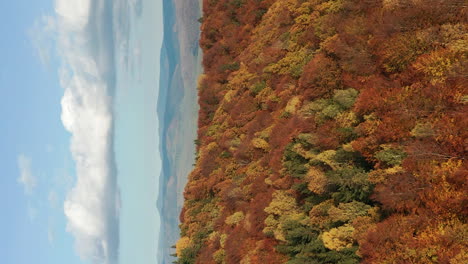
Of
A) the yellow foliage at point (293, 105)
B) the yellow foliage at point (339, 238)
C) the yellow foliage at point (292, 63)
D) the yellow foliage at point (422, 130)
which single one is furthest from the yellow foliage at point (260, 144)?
the yellow foliage at point (422, 130)

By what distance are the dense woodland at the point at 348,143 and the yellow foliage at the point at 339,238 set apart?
51 mm

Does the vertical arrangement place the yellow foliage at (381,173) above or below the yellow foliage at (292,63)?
below

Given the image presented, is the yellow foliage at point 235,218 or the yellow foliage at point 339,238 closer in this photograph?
the yellow foliage at point 339,238

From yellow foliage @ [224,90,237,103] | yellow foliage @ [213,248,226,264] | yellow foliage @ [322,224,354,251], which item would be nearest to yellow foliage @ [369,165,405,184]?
yellow foliage @ [322,224,354,251]

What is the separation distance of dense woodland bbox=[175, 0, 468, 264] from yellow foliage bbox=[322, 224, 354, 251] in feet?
0.17

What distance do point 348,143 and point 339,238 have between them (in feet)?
14.6

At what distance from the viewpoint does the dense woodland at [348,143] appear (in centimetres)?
1858

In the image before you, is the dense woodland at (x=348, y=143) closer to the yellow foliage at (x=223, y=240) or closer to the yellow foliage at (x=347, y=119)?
the yellow foliage at (x=347, y=119)

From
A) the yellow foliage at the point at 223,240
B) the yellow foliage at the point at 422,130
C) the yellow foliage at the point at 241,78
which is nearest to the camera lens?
the yellow foliage at the point at 422,130

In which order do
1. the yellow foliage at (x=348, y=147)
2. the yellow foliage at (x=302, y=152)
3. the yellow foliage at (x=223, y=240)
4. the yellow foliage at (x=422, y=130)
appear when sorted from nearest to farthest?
the yellow foliage at (x=422, y=130) → the yellow foliage at (x=348, y=147) → the yellow foliage at (x=302, y=152) → the yellow foliage at (x=223, y=240)

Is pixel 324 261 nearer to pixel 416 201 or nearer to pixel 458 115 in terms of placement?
pixel 416 201

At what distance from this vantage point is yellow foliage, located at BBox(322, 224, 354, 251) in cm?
2148

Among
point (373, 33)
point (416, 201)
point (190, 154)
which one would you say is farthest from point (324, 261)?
point (190, 154)

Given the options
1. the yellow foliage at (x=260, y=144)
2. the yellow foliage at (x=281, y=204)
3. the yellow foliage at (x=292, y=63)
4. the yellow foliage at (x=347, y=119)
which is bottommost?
the yellow foliage at (x=281, y=204)
